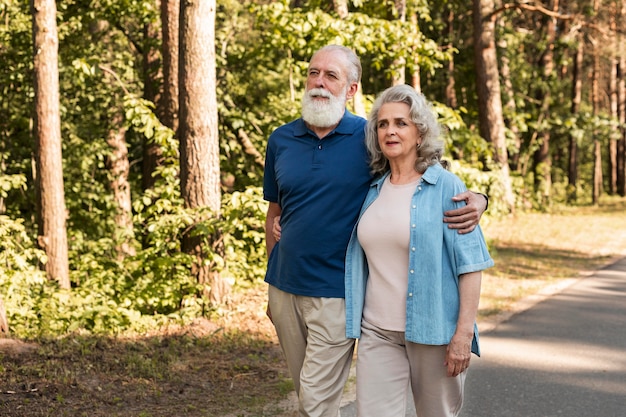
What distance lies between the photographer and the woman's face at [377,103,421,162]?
3.70 metres

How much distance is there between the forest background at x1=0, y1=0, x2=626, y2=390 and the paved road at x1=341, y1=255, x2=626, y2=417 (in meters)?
2.82

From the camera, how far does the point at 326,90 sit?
4070 millimetres

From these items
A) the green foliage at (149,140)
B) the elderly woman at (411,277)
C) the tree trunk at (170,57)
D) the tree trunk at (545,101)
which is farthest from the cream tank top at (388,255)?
the tree trunk at (545,101)

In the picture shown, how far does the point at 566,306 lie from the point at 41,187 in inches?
267

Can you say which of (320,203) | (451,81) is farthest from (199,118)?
(451,81)

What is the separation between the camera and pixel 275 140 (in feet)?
14.0

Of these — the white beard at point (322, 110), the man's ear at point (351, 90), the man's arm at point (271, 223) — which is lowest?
the man's arm at point (271, 223)

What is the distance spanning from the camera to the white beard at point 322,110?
4016 millimetres

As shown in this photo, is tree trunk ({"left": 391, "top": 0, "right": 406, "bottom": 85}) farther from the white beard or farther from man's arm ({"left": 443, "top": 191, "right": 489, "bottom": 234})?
man's arm ({"left": 443, "top": 191, "right": 489, "bottom": 234})

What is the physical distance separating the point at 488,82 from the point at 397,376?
15.9 metres

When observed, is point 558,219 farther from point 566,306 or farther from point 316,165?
point 316,165

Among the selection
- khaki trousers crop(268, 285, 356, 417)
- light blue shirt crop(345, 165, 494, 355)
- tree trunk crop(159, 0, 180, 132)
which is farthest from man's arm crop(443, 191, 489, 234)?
tree trunk crop(159, 0, 180, 132)

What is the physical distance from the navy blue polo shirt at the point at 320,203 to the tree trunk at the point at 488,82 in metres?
14.6

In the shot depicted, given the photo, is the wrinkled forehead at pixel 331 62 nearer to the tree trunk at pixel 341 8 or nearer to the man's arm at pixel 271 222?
the man's arm at pixel 271 222
